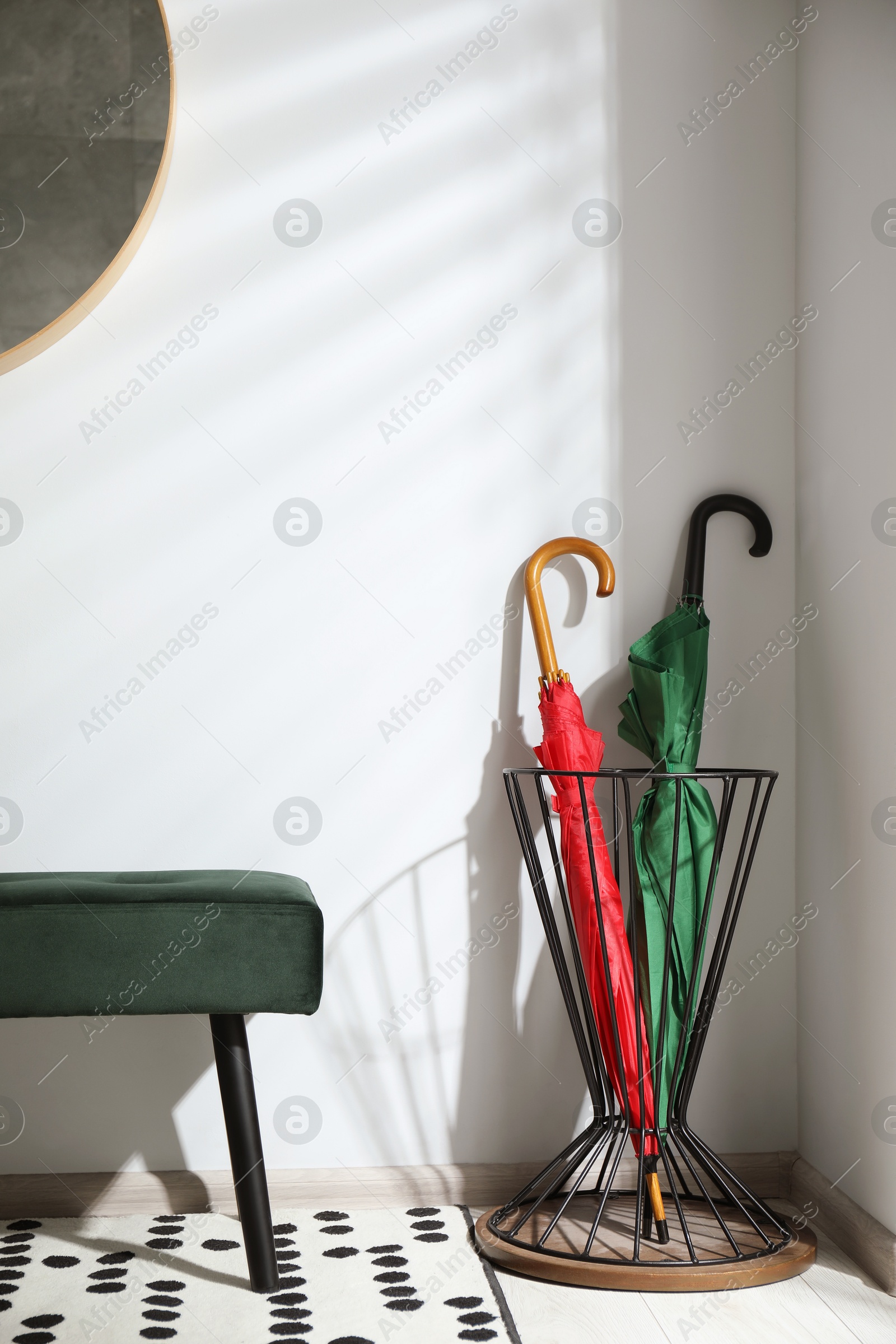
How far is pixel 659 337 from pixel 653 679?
53 centimetres

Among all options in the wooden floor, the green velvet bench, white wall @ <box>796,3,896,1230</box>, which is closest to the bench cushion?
the green velvet bench

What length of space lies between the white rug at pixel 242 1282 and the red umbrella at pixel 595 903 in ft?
0.87

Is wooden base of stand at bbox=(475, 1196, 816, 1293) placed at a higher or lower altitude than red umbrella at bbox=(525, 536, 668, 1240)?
lower

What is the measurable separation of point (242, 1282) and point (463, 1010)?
0.44m

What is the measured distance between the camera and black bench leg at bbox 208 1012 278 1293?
3.79 feet

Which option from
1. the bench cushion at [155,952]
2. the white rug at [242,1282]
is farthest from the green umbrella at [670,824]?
the bench cushion at [155,952]

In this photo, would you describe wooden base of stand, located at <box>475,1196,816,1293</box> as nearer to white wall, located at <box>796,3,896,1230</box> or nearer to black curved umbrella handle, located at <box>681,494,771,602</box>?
white wall, located at <box>796,3,896,1230</box>

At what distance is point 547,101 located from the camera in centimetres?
152

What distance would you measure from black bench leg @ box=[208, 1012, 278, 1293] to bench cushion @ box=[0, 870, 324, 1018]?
0.20 feet

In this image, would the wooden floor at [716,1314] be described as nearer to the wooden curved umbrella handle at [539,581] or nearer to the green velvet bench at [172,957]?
the green velvet bench at [172,957]

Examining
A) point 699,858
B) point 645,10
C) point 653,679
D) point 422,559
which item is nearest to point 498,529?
point 422,559

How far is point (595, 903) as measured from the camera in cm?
132

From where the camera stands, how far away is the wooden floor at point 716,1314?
1070 mm

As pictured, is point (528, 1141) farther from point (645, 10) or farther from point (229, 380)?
point (645, 10)
